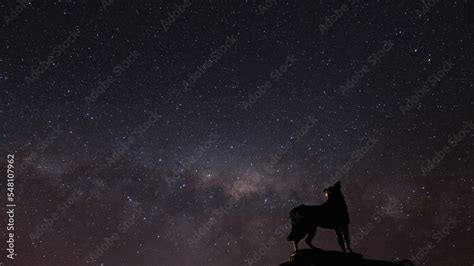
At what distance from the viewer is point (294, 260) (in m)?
10.6

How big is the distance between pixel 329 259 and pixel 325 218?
0.98 m

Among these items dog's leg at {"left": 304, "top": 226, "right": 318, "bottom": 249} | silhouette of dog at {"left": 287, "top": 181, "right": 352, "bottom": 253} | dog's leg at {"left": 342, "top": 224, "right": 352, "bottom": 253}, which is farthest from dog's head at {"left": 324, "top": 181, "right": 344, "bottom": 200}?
dog's leg at {"left": 304, "top": 226, "right": 318, "bottom": 249}

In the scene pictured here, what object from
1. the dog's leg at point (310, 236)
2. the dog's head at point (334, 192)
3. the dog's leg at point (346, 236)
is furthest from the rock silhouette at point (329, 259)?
the dog's head at point (334, 192)

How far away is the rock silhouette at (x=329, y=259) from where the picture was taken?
10391mm

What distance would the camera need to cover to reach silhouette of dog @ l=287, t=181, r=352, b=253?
35.1 ft

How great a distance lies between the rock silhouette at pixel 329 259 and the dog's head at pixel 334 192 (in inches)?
53.0

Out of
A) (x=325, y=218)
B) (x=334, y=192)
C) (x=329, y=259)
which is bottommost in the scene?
(x=329, y=259)

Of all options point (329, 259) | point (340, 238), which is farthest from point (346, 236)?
point (329, 259)

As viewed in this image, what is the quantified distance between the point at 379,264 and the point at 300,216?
206 centimetres

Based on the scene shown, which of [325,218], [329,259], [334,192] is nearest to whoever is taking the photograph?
[329,259]

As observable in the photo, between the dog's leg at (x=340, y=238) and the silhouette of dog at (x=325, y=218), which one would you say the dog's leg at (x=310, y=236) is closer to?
the silhouette of dog at (x=325, y=218)

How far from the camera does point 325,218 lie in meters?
11.0

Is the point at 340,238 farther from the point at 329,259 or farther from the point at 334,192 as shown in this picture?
the point at 334,192

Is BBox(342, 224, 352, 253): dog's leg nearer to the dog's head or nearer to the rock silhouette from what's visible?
the rock silhouette
